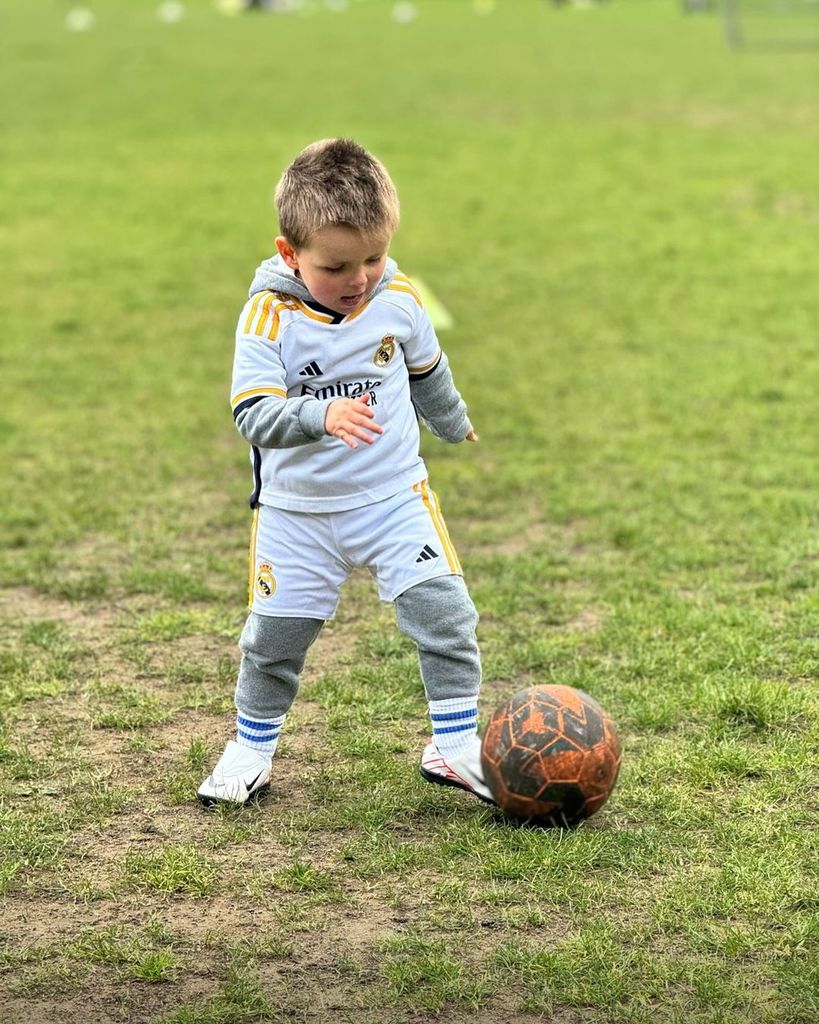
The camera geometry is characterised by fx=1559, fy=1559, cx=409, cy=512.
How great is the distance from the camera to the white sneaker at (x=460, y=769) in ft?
14.0

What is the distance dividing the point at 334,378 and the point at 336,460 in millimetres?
220

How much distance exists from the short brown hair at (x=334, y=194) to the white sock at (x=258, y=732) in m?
1.35

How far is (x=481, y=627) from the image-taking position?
5789 mm

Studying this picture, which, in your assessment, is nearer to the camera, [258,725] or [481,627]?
[258,725]

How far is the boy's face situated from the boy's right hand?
34cm

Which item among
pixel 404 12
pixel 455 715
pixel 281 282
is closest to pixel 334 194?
pixel 281 282

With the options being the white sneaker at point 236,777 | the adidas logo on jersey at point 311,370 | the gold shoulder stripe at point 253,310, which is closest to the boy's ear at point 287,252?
the gold shoulder stripe at point 253,310

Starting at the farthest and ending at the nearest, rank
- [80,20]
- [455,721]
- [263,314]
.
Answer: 1. [80,20]
2. [455,721]
3. [263,314]

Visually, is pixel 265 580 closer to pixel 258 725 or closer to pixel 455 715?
pixel 258 725

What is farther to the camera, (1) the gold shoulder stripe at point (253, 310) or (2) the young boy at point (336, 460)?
(1) the gold shoulder stripe at point (253, 310)

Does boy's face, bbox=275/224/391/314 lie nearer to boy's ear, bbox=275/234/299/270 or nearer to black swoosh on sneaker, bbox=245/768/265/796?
boy's ear, bbox=275/234/299/270

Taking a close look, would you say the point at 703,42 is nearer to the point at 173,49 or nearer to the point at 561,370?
the point at 173,49

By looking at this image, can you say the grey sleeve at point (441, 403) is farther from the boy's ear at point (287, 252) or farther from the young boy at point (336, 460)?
the boy's ear at point (287, 252)

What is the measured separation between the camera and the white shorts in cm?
424
